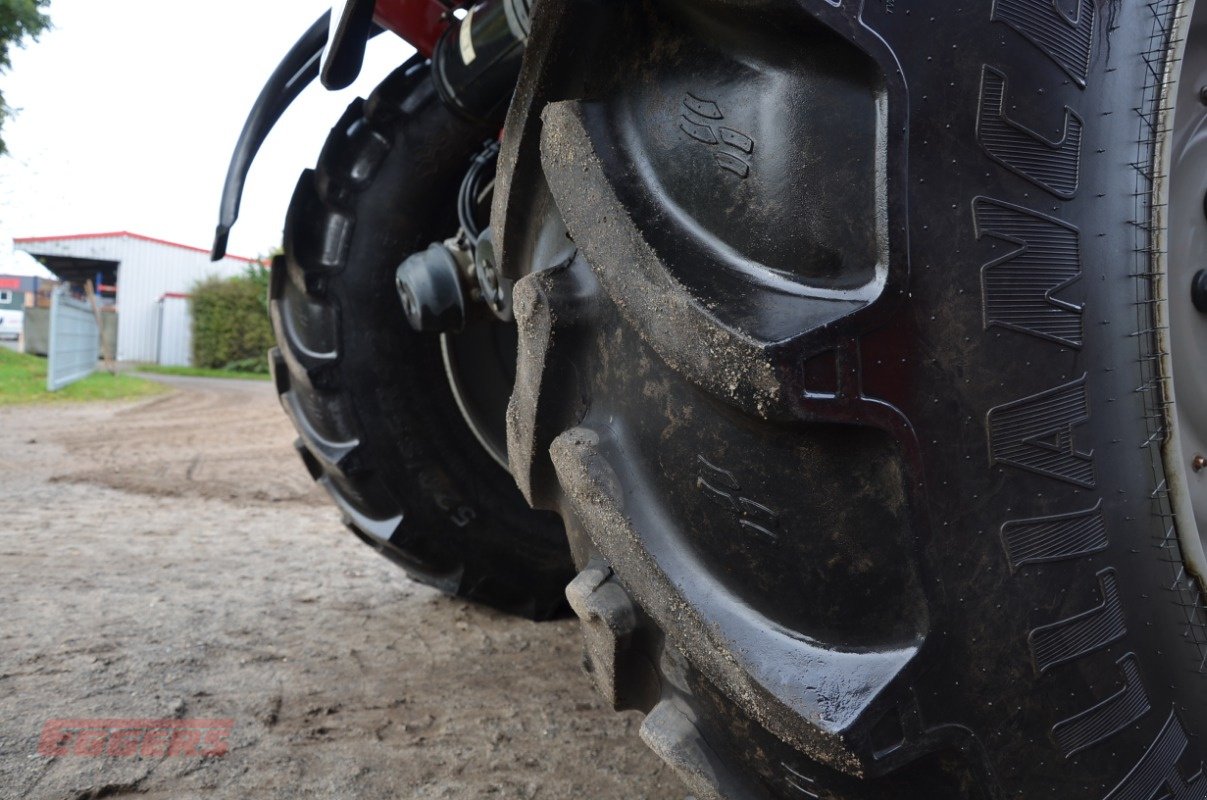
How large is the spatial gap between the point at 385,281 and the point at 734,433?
132 cm

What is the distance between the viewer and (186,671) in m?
1.77

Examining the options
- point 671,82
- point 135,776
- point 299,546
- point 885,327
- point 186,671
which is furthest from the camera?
point 299,546

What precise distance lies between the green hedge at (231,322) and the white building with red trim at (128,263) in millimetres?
4572

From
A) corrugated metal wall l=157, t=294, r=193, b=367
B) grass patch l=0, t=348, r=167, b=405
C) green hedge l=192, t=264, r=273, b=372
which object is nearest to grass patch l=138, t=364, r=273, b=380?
green hedge l=192, t=264, r=273, b=372

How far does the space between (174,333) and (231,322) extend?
3.31 meters

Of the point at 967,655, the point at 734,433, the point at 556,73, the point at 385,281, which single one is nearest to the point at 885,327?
the point at 734,433

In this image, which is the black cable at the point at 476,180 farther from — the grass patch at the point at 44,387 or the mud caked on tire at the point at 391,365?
the grass patch at the point at 44,387

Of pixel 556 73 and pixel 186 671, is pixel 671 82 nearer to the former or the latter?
pixel 556 73

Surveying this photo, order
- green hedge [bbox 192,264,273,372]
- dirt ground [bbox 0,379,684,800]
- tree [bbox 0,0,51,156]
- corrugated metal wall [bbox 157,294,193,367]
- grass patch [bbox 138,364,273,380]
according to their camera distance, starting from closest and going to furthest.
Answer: dirt ground [bbox 0,379,684,800], tree [bbox 0,0,51,156], grass patch [bbox 138,364,273,380], green hedge [bbox 192,264,273,372], corrugated metal wall [bbox 157,294,193,367]

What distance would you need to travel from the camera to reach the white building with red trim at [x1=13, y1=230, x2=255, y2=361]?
1003 inches

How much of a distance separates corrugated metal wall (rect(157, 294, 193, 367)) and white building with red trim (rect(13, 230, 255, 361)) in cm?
198

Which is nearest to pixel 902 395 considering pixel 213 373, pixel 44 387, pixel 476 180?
pixel 476 180
